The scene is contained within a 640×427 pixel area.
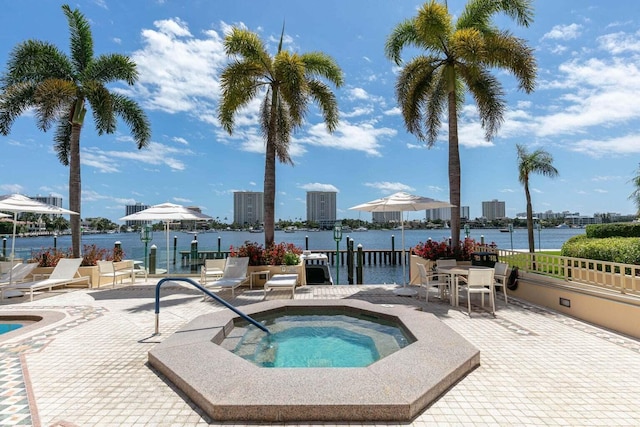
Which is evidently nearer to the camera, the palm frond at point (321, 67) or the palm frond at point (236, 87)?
the palm frond at point (236, 87)

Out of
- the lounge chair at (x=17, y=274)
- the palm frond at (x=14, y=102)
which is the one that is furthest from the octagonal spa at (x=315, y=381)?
the palm frond at (x=14, y=102)

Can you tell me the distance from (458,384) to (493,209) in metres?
80.5

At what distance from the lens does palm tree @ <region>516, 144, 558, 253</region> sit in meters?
22.7

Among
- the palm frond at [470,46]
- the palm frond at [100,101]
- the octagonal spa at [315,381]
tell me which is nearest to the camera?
the octagonal spa at [315,381]

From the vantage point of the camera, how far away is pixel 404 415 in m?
2.70

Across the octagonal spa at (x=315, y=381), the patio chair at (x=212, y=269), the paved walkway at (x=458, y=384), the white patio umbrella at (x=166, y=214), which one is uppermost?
the white patio umbrella at (x=166, y=214)

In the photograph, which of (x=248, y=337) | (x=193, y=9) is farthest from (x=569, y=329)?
(x=193, y=9)

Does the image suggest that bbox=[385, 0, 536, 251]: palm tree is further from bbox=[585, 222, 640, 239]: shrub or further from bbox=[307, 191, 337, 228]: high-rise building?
bbox=[307, 191, 337, 228]: high-rise building

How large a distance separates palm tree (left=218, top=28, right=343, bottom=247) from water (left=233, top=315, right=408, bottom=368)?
523 cm

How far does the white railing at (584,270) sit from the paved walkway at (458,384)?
35.2 inches

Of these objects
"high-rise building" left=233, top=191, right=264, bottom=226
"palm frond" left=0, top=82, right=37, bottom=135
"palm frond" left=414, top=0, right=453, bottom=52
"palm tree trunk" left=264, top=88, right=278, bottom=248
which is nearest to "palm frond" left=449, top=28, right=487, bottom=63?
"palm frond" left=414, top=0, right=453, bottom=52

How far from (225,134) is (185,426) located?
10.4 meters

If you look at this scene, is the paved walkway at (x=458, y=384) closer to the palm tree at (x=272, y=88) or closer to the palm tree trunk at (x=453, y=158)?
the palm tree trunk at (x=453, y=158)

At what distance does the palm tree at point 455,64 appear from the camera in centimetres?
968
